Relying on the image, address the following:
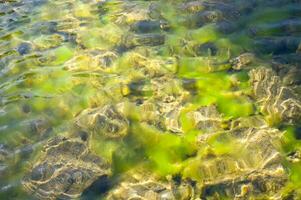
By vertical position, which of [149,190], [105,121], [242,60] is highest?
[242,60]

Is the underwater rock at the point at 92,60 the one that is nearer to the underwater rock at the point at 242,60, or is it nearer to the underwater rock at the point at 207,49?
the underwater rock at the point at 207,49

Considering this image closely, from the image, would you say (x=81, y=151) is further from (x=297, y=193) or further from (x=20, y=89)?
(x=297, y=193)

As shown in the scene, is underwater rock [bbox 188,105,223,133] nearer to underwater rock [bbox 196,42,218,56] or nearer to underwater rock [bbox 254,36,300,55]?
underwater rock [bbox 196,42,218,56]

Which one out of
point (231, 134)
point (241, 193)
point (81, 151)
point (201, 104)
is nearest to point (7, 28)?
point (81, 151)

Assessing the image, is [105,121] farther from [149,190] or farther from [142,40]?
[142,40]

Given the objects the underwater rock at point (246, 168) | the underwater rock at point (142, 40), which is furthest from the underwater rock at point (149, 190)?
Result: the underwater rock at point (142, 40)

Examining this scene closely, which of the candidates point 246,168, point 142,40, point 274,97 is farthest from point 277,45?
point 246,168
